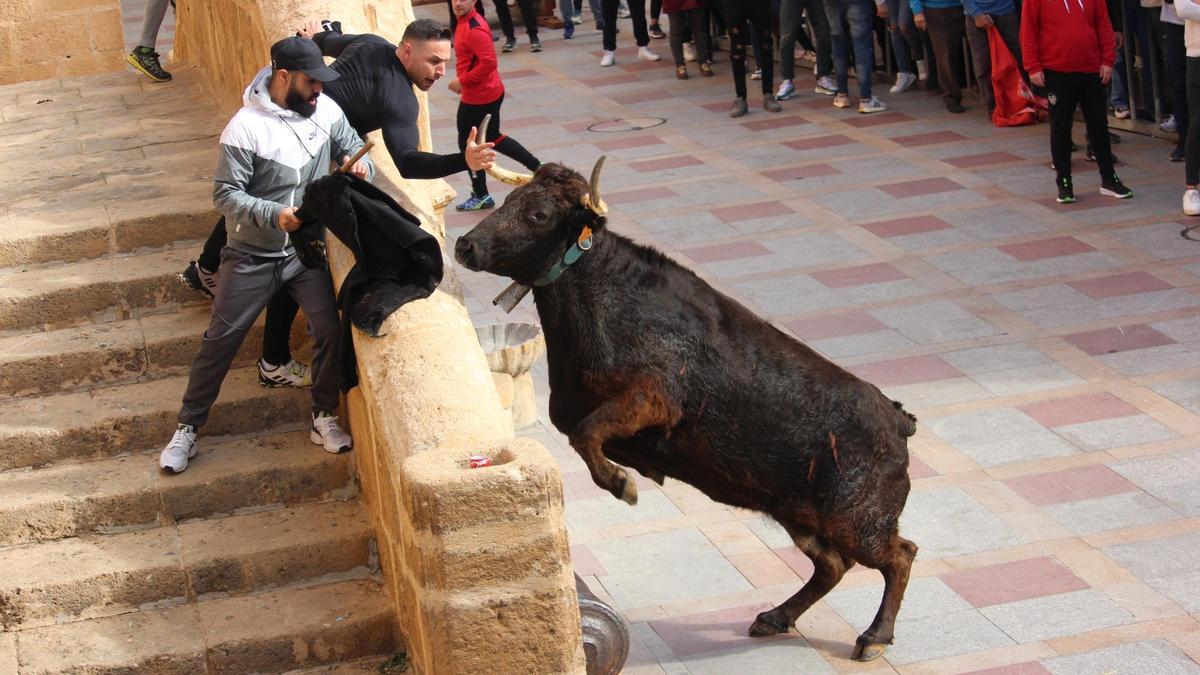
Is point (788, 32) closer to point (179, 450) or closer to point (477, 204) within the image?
point (477, 204)

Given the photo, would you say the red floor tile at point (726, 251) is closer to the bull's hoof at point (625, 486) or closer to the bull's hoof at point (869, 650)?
the bull's hoof at point (869, 650)

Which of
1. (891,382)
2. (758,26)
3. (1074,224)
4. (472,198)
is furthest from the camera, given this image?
(758,26)

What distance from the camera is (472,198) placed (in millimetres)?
14930

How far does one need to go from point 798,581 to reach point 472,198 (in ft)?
26.2

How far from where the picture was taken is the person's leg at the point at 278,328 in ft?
23.5

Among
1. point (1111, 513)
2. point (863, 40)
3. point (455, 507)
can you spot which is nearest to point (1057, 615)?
point (1111, 513)

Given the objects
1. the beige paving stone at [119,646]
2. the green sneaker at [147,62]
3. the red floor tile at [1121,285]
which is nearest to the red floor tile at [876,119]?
the red floor tile at [1121,285]

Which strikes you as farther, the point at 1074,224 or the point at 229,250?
the point at 1074,224

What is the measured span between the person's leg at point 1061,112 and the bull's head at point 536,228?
813 centimetres

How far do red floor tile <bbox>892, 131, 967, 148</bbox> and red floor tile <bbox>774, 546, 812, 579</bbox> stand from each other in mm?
8617

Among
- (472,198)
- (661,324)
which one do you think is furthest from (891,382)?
(472,198)

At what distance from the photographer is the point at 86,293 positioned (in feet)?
25.3

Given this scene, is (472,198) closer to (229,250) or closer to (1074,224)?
(1074,224)

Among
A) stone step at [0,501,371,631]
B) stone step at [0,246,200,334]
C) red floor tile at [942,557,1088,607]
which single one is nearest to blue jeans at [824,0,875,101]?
red floor tile at [942,557,1088,607]
